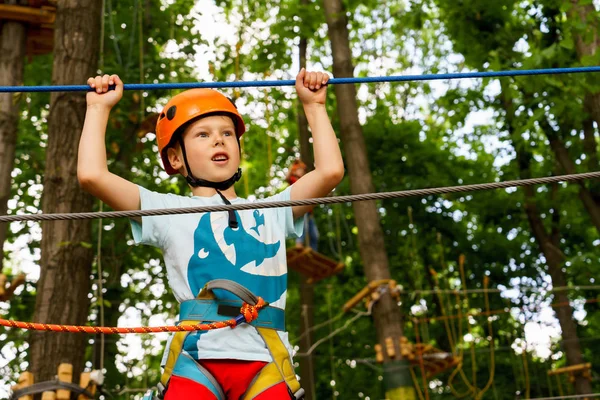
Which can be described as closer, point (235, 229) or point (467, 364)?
point (235, 229)

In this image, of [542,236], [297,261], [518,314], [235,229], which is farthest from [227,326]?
[518,314]

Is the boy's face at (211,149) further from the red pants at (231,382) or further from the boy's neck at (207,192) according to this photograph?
the red pants at (231,382)

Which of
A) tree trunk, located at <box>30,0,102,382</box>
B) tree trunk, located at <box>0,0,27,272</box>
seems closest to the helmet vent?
tree trunk, located at <box>30,0,102,382</box>

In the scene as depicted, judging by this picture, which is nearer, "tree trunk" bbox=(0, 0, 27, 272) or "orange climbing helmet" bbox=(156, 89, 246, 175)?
"orange climbing helmet" bbox=(156, 89, 246, 175)

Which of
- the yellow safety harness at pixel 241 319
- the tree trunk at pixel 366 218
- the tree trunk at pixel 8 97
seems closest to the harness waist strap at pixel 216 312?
the yellow safety harness at pixel 241 319

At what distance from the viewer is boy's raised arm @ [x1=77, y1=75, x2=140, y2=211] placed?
2.90 m

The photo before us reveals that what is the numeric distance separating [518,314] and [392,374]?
26.3 feet

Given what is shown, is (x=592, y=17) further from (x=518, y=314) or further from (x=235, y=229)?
(x=518, y=314)

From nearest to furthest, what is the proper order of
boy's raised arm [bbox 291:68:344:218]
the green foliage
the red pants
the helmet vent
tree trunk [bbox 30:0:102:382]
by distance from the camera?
1. the red pants
2. boy's raised arm [bbox 291:68:344:218]
3. the helmet vent
4. tree trunk [bbox 30:0:102:382]
5. the green foliage

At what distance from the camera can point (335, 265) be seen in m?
10.5

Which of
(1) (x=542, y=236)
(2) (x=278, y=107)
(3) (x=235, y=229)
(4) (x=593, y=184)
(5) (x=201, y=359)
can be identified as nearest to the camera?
(5) (x=201, y=359)

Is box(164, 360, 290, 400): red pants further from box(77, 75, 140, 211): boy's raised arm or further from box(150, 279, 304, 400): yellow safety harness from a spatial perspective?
box(77, 75, 140, 211): boy's raised arm

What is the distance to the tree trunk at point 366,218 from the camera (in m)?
7.92

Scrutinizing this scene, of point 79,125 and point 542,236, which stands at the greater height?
point 542,236
